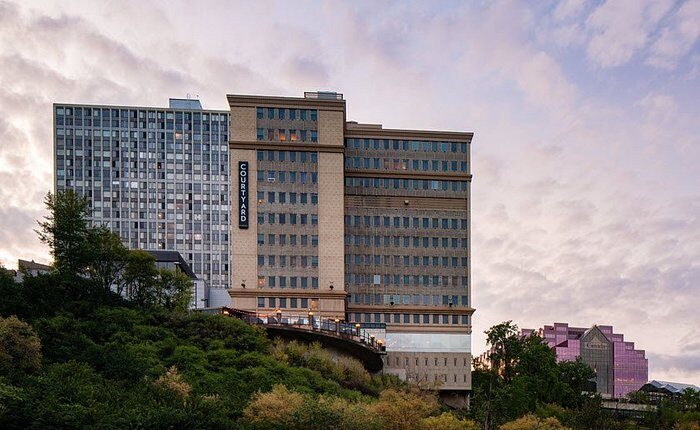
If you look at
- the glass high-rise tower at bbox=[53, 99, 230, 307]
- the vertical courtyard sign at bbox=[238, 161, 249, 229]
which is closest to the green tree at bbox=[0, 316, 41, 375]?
the vertical courtyard sign at bbox=[238, 161, 249, 229]

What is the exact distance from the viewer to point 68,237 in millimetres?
61094

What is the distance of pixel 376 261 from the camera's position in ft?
286

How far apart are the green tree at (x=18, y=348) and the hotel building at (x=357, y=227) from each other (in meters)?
40.9

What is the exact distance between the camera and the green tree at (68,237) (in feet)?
199

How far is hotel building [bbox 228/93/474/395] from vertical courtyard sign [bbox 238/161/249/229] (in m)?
0.12

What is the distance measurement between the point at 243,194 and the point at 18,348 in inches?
1775

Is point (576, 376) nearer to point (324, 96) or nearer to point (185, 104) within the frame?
point (324, 96)

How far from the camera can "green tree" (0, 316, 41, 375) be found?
120 ft

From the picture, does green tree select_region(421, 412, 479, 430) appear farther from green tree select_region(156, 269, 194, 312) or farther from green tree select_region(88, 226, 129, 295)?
green tree select_region(88, 226, 129, 295)

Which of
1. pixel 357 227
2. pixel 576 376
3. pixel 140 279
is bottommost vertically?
pixel 576 376

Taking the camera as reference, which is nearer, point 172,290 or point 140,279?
point 140,279

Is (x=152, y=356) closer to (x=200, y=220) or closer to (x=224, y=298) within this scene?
(x=224, y=298)

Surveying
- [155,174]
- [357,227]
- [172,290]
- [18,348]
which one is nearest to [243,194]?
[357,227]

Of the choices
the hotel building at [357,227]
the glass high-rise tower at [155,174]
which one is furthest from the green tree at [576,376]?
the glass high-rise tower at [155,174]
